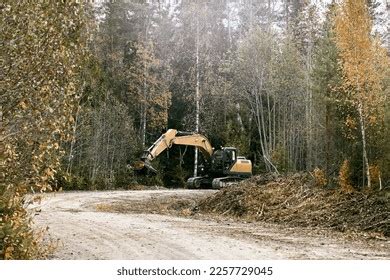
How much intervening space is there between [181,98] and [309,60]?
7638mm

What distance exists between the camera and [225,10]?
124ft

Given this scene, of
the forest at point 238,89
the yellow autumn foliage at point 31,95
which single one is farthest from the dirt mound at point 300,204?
the yellow autumn foliage at point 31,95

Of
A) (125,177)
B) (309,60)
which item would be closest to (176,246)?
(125,177)

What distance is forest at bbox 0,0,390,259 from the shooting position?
17344 mm

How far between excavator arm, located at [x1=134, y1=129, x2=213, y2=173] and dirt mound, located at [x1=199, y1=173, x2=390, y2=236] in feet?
13.8

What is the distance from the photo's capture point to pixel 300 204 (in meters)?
15.2

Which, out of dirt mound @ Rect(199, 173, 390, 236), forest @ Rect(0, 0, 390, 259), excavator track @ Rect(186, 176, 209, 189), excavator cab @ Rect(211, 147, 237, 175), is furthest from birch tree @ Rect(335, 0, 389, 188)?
excavator track @ Rect(186, 176, 209, 189)

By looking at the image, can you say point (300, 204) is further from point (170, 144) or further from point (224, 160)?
point (224, 160)

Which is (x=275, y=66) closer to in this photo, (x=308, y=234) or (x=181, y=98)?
(x=181, y=98)

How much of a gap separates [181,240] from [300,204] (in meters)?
6.50

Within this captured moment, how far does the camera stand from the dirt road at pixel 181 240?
26.9 feet

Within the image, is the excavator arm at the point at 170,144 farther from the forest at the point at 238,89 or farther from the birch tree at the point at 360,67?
the birch tree at the point at 360,67

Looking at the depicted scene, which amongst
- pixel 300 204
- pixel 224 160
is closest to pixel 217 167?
pixel 224 160

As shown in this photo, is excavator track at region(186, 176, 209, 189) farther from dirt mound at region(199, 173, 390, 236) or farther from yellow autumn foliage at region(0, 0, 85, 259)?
yellow autumn foliage at region(0, 0, 85, 259)
